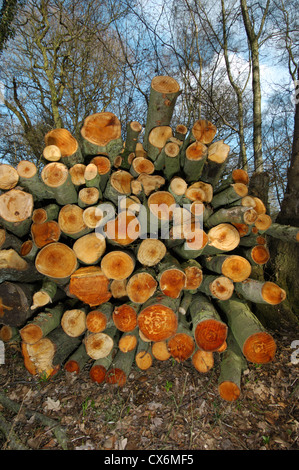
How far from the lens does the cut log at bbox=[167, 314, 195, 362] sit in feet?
8.50

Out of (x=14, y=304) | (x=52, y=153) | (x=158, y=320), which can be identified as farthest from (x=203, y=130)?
(x=14, y=304)

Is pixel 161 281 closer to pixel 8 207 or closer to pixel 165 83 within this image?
pixel 8 207

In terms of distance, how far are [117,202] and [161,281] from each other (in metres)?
1.03

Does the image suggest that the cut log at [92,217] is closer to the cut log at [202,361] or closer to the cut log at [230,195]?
the cut log at [230,195]

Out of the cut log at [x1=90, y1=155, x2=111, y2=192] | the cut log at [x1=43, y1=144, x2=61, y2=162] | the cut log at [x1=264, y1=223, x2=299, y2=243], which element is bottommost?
the cut log at [x1=264, y1=223, x2=299, y2=243]

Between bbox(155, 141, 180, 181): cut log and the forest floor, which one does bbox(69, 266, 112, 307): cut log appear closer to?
the forest floor

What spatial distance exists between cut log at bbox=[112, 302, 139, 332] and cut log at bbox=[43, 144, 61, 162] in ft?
5.50

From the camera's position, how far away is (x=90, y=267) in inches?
105

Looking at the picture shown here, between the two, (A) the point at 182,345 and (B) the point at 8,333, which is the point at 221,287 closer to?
(A) the point at 182,345

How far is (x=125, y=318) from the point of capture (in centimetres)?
254

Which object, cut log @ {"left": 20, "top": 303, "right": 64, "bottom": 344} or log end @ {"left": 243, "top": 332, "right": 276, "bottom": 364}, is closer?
log end @ {"left": 243, "top": 332, "right": 276, "bottom": 364}

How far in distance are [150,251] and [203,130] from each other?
1441 millimetres

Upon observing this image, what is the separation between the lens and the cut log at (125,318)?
254 centimetres

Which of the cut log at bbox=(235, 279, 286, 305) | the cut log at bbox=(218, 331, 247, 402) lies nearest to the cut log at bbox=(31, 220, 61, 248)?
the cut log at bbox=(235, 279, 286, 305)
